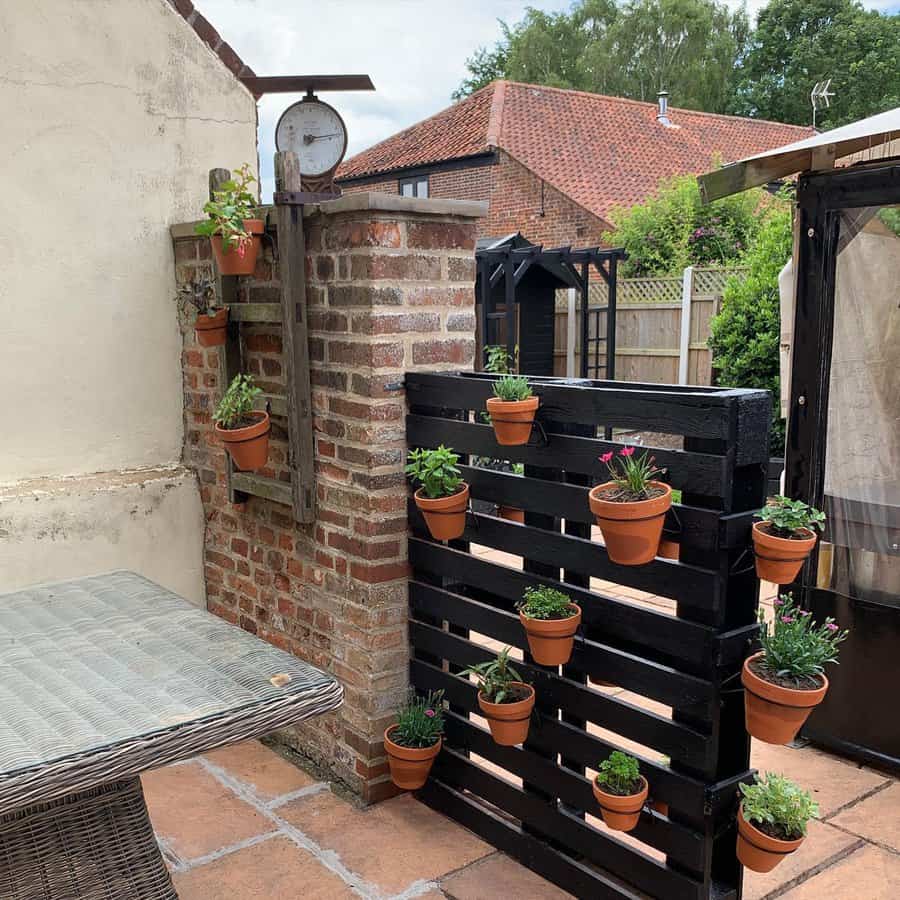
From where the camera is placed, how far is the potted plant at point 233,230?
296 cm

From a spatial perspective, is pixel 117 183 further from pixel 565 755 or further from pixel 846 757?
pixel 846 757

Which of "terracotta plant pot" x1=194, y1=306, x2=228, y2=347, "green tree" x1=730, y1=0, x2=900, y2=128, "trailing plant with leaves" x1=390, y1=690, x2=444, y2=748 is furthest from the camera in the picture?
"green tree" x1=730, y1=0, x2=900, y2=128

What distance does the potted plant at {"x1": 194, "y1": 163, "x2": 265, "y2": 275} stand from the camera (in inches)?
116

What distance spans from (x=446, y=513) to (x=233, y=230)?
46.4 inches

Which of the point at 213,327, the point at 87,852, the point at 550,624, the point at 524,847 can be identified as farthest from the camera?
the point at 213,327

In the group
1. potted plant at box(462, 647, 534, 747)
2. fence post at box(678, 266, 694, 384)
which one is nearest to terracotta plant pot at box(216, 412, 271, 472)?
potted plant at box(462, 647, 534, 747)

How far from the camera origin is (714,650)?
2.06m

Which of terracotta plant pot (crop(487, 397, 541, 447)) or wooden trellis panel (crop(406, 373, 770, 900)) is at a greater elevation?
terracotta plant pot (crop(487, 397, 541, 447))

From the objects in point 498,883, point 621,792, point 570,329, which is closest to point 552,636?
point 621,792

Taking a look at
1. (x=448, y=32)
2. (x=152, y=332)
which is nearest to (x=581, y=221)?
(x=152, y=332)

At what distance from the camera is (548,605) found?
2354mm

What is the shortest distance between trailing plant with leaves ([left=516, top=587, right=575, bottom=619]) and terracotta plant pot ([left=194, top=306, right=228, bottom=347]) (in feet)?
5.10

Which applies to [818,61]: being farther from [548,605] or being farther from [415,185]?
[548,605]

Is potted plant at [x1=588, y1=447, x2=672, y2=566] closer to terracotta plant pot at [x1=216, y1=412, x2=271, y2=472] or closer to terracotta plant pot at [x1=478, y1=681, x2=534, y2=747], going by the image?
terracotta plant pot at [x1=478, y1=681, x2=534, y2=747]
